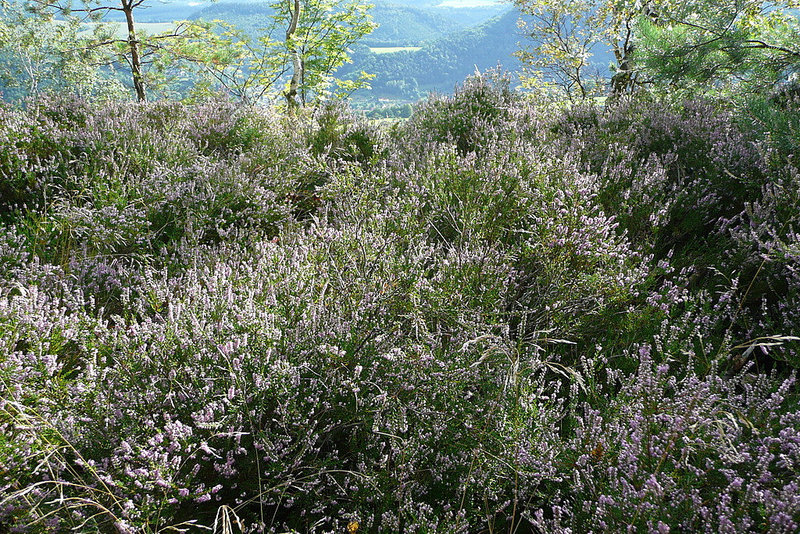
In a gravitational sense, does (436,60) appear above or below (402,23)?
below

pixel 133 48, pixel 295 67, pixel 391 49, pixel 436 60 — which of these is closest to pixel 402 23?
pixel 391 49

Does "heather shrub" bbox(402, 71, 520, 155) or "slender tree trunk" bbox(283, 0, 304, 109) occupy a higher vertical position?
"slender tree trunk" bbox(283, 0, 304, 109)

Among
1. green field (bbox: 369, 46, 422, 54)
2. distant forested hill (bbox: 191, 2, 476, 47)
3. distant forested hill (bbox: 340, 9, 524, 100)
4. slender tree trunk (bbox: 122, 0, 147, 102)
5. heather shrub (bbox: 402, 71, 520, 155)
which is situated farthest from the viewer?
distant forested hill (bbox: 191, 2, 476, 47)

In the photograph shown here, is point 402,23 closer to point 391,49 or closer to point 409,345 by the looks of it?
Result: point 391,49

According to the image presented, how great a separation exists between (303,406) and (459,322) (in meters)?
0.69

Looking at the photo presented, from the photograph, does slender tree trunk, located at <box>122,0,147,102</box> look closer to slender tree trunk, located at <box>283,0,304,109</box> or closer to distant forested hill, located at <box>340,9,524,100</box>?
slender tree trunk, located at <box>283,0,304,109</box>

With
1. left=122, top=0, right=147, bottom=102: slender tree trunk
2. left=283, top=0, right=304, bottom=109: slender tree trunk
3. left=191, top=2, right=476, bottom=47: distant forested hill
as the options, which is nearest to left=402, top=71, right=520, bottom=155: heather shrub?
left=283, top=0, right=304, bottom=109: slender tree trunk

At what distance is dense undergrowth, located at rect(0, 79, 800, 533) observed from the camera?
134cm

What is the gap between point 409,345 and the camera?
72.8 inches

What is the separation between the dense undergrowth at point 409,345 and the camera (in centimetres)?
134

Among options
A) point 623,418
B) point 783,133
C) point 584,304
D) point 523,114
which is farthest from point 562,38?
point 623,418

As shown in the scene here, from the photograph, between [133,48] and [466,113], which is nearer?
[466,113]

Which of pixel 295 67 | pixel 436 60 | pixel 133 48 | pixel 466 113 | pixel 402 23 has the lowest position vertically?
pixel 466 113

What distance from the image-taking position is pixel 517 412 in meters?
1.55
